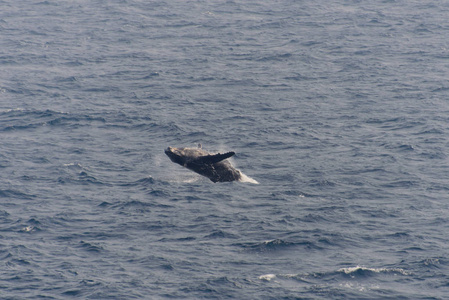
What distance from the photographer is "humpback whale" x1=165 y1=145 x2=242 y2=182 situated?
5548cm

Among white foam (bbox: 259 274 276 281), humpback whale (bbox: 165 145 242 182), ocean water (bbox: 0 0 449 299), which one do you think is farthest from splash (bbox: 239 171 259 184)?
white foam (bbox: 259 274 276 281)

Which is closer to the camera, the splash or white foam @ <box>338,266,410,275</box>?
white foam @ <box>338,266,410,275</box>

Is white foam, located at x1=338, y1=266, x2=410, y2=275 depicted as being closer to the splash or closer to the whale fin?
the whale fin

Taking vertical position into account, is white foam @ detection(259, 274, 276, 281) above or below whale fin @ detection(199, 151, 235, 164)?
below

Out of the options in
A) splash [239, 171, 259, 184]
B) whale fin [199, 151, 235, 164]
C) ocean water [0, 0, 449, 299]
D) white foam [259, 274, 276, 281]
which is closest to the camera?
white foam [259, 274, 276, 281]

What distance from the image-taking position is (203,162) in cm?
5594

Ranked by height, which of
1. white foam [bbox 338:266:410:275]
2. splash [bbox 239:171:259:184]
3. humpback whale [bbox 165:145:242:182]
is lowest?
white foam [bbox 338:266:410:275]

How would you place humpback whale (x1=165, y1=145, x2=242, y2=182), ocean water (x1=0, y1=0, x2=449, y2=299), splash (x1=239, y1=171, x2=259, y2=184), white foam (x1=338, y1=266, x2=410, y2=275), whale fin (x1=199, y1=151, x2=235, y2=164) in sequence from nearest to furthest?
white foam (x1=338, y1=266, x2=410, y2=275) < ocean water (x1=0, y1=0, x2=449, y2=299) < whale fin (x1=199, y1=151, x2=235, y2=164) < humpback whale (x1=165, y1=145, x2=242, y2=182) < splash (x1=239, y1=171, x2=259, y2=184)

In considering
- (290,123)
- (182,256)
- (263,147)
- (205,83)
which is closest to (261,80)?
(205,83)

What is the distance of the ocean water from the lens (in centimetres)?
4800

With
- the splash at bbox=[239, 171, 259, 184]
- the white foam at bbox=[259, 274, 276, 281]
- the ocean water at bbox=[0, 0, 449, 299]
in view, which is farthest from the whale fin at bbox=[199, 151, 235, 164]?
the white foam at bbox=[259, 274, 276, 281]

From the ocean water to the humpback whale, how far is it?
1.38 meters

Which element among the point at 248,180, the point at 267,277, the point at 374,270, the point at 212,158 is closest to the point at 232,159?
the point at 248,180

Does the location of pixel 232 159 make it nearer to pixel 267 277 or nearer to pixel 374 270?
pixel 267 277
